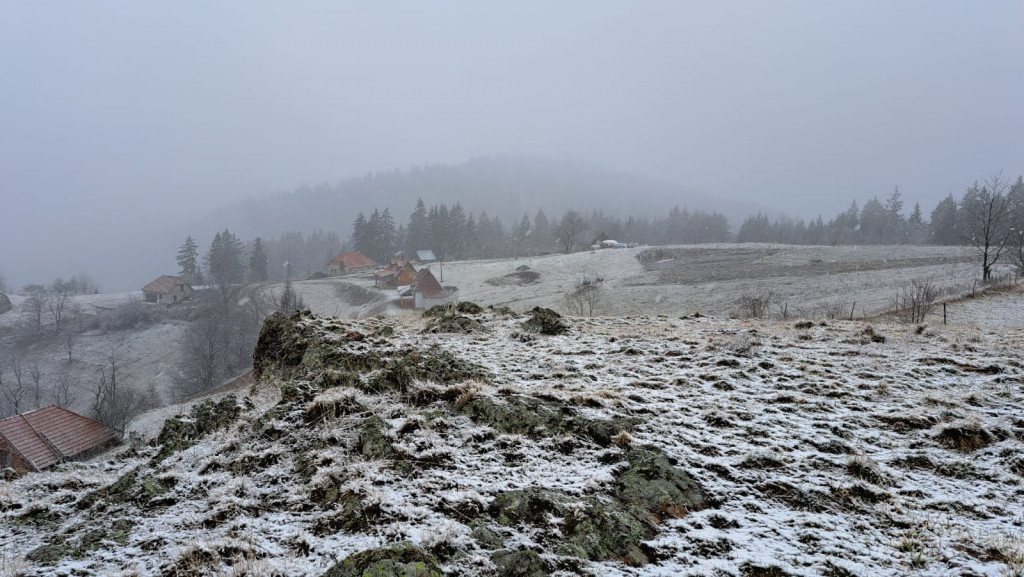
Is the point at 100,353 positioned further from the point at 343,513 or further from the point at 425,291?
the point at 343,513

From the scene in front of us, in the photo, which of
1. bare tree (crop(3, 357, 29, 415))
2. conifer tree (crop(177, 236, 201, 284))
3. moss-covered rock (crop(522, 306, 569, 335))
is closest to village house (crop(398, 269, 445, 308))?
bare tree (crop(3, 357, 29, 415))

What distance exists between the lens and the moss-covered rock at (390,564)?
132 inches

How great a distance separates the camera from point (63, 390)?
39719 mm

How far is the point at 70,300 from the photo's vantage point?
217 feet

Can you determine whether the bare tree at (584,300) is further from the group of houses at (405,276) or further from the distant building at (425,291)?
the group of houses at (405,276)

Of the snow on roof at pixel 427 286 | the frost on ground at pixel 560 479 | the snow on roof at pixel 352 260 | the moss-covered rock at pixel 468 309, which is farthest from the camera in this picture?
the snow on roof at pixel 352 260

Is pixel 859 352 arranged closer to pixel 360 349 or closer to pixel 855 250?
pixel 360 349

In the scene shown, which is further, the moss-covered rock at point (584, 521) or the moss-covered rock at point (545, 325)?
the moss-covered rock at point (545, 325)

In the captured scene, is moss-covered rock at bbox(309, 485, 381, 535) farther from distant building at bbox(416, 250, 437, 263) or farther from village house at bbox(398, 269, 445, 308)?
distant building at bbox(416, 250, 437, 263)

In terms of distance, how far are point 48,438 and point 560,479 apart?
2334 cm

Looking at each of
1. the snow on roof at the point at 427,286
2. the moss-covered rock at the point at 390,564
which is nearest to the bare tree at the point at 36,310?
the snow on roof at the point at 427,286

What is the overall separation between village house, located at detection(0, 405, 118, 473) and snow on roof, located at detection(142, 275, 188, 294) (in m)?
66.6

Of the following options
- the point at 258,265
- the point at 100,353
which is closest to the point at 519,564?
the point at 100,353

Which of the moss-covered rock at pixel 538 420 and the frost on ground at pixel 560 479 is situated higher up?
the moss-covered rock at pixel 538 420
